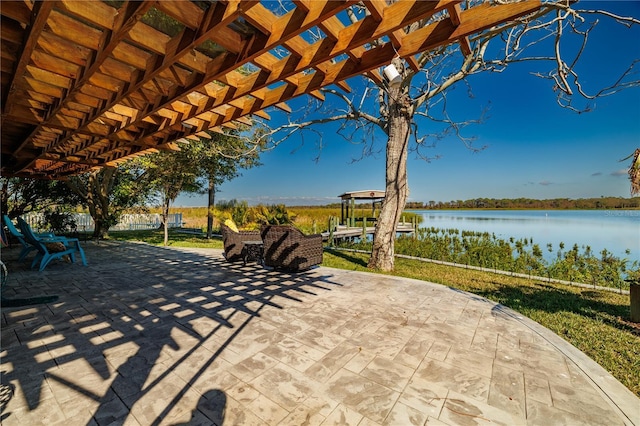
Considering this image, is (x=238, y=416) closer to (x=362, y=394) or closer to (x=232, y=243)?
(x=362, y=394)

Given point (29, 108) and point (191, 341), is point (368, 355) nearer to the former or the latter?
point (191, 341)

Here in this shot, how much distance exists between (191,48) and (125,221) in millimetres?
18441

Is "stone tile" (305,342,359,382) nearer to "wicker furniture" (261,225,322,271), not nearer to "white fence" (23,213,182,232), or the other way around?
"wicker furniture" (261,225,322,271)

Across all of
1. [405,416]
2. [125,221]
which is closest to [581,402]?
[405,416]

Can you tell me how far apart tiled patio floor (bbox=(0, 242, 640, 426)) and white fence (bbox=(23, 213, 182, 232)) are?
11667 millimetres

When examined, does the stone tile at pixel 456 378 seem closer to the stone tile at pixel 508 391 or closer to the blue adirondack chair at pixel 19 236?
the stone tile at pixel 508 391

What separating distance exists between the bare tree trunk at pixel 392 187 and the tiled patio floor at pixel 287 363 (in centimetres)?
260

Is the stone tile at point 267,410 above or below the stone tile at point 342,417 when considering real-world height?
above

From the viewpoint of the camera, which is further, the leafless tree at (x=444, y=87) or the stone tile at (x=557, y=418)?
the leafless tree at (x=444, y=87)

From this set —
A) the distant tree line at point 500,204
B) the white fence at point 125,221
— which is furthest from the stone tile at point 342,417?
the distant tree line at point 500,204

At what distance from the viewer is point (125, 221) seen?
16562 mm

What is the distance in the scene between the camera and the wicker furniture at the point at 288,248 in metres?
5.74

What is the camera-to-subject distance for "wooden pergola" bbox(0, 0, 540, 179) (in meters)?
1.56

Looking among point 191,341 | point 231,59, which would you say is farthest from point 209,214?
point 231,59
